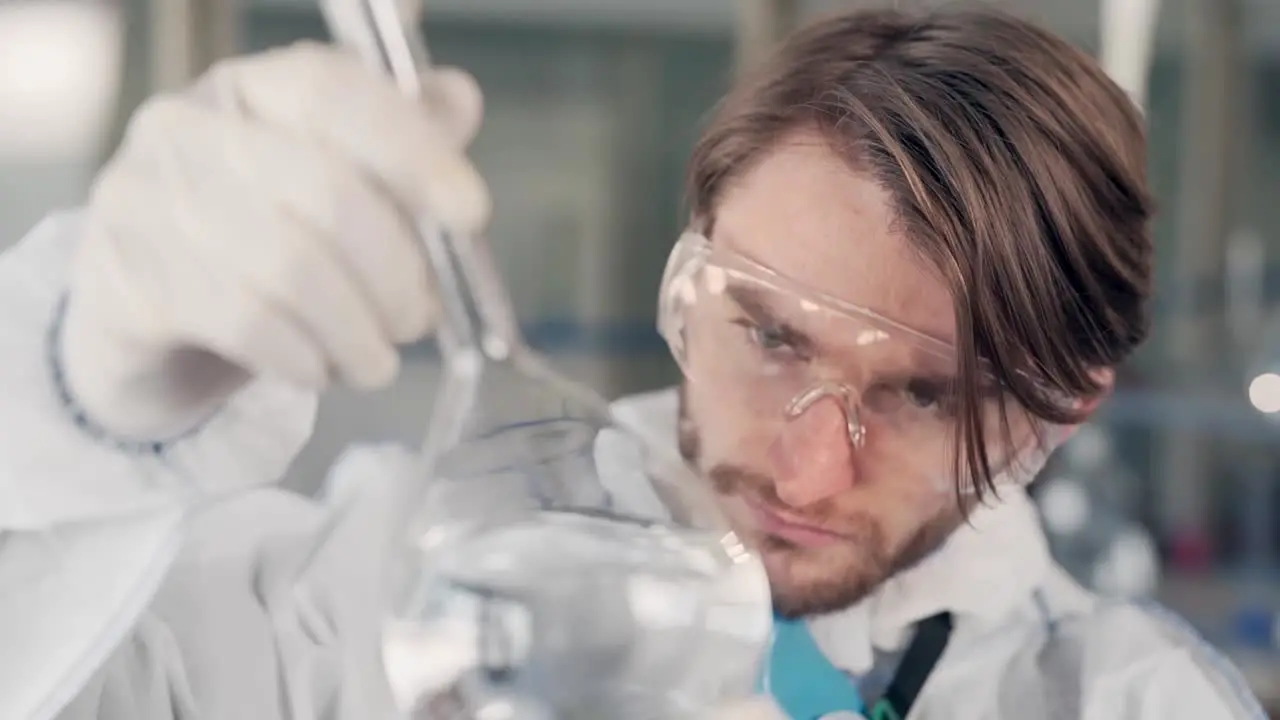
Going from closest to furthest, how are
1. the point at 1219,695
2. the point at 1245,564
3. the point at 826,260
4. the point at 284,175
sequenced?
the point at 284,175 → the point at 826,260 → the point at 1219,695 → the point at 1245,564

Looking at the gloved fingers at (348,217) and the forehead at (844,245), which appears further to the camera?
the forehead at (844,245)

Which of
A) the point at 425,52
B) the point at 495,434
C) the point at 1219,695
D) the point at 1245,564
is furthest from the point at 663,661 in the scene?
the point at 1245,564

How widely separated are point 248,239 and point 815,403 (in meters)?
0.23

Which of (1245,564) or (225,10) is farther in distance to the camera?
(1245,564)

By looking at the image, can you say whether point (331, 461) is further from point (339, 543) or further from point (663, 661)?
point (663, 661)

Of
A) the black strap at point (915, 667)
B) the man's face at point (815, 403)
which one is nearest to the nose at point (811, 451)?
the man's face at point (815, 403)

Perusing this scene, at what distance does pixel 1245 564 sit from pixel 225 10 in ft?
5.36

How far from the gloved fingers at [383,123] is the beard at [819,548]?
0.58ft

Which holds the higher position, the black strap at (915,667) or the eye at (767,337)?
the eye at (767,337)

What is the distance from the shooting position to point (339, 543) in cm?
55

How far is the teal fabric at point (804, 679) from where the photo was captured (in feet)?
1.73

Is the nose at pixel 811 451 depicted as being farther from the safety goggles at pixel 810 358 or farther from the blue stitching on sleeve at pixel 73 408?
the blue stitching on sleeve at pixel 73 408

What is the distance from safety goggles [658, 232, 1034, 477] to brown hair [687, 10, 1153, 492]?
0.02 meters

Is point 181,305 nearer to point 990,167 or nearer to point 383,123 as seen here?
point 383,123
